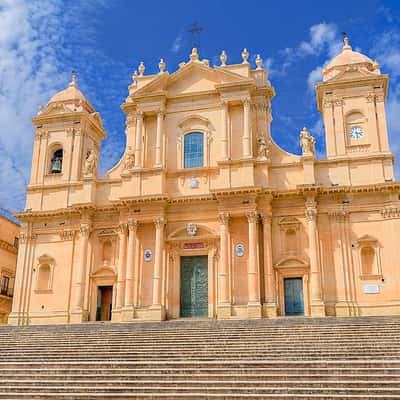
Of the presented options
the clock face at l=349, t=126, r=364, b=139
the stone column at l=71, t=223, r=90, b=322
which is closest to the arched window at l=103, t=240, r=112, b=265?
the stone column at l=71, t=223, r=90, b=322

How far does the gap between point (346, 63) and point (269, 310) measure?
14.0 m

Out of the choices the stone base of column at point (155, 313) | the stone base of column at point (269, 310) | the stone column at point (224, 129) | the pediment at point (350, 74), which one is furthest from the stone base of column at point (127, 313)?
the pediment at point (350, 74)

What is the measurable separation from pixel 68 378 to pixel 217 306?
1185 cm

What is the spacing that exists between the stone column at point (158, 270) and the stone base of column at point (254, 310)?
14.4ft

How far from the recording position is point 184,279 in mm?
27641

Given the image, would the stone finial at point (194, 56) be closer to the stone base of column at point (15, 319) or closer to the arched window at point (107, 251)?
the arched window at point (107, 251)

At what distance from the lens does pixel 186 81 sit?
30.5 m

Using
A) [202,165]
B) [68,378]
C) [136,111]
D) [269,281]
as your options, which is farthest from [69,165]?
[68,378]

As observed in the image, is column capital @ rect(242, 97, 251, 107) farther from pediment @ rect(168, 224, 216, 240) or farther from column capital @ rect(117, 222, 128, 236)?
column capital @ rect(117, 222, 128, 236)

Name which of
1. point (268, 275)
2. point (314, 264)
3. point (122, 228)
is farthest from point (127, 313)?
point (314, 264)

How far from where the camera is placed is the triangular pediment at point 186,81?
30047 mm

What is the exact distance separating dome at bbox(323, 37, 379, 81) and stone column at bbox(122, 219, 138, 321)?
13.4m

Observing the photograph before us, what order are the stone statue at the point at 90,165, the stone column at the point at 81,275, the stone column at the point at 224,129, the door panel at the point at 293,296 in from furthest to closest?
1. the stone statue at the point at 90,165
2. the stone column at the point at 224,129
3. the stone column at the point at 81,275
4. the door panel at the point at 293,296

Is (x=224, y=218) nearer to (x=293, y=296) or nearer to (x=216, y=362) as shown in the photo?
(x=293, y=296)
